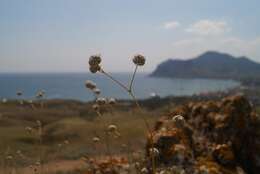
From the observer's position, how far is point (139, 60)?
404cm

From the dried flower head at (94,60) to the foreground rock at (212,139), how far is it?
16.9ft

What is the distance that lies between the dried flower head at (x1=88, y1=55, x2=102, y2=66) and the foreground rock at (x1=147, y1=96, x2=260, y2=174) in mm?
5153

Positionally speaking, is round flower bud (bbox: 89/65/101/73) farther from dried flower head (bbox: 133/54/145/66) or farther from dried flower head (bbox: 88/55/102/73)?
dried flower head (bbox: 133/54/145/66)

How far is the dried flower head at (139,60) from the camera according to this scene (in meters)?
4.01

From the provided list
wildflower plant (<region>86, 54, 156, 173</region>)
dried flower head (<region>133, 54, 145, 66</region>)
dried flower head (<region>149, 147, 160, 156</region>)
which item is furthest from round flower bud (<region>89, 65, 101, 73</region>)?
dried flower head (<region>149, 147, 160, 156</region>)

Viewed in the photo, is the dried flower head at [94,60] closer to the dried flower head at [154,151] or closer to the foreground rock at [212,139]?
the dried flower head at [154,151]

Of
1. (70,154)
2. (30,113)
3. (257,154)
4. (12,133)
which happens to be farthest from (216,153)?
(30,113)

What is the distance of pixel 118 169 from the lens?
374 inches

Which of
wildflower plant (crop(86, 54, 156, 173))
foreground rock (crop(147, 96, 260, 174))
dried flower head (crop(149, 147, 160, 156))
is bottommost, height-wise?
dried flower head (crop(149, 147, 160, 156))

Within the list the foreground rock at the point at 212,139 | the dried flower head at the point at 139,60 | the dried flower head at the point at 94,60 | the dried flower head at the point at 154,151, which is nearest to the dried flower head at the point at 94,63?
the dried flower head at the point at 94,60

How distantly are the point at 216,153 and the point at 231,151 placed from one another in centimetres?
47

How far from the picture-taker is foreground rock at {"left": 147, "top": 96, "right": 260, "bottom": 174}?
9.36 meters

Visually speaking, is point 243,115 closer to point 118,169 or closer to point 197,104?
point 197,104

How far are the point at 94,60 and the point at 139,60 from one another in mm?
421
